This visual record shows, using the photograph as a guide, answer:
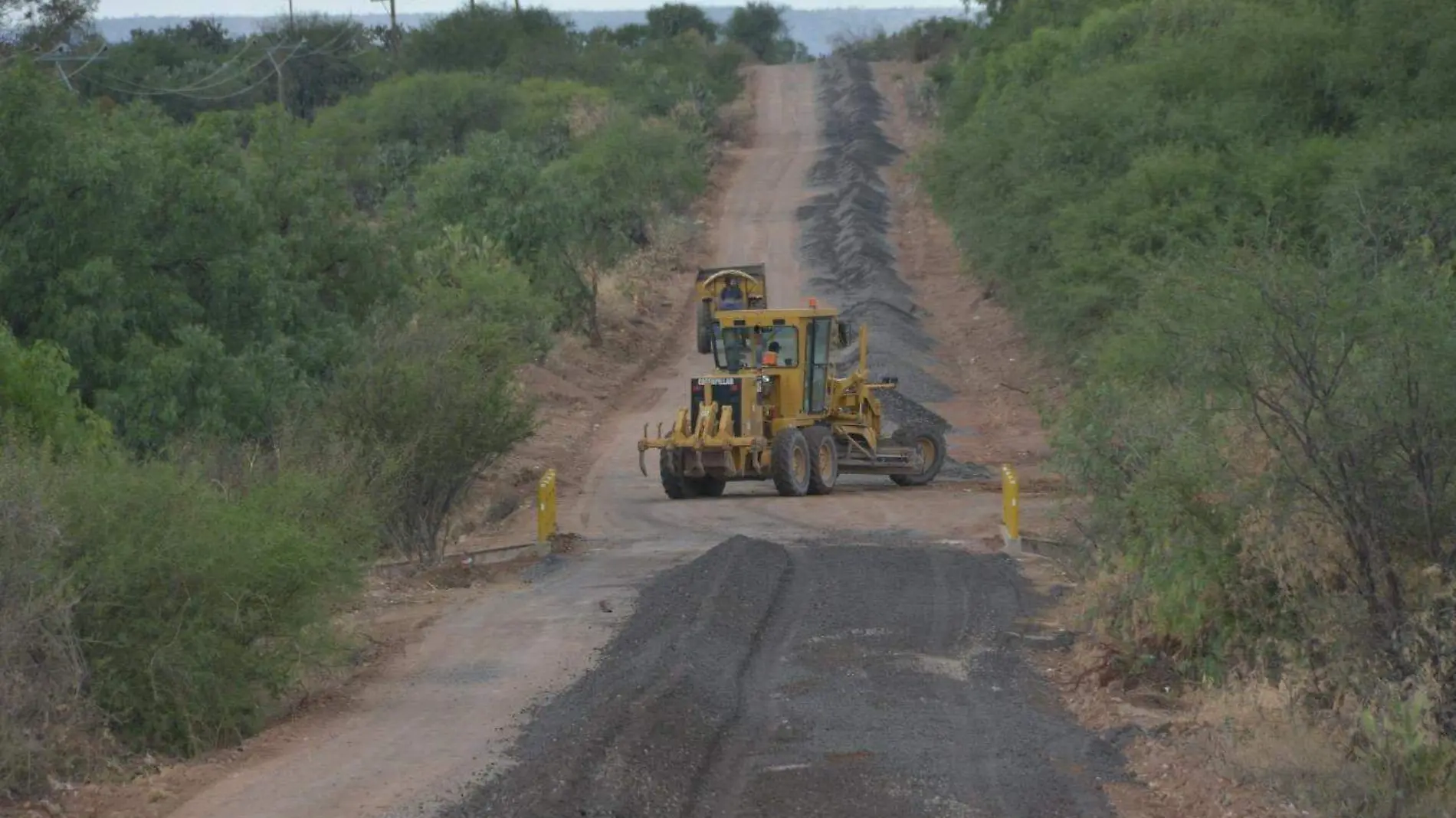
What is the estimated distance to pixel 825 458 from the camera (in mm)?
27812

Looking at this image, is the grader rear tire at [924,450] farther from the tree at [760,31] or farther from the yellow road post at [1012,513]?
the tree at [760,31]

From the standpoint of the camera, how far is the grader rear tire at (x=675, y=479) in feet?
87.8

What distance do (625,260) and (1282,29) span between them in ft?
82.2

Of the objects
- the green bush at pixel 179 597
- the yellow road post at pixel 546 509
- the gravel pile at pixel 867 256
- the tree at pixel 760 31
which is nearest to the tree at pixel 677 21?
the tree at pixel 760 31

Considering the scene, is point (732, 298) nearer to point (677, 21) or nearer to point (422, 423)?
point (422, 423)

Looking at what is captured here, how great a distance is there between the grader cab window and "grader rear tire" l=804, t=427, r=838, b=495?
1183mm

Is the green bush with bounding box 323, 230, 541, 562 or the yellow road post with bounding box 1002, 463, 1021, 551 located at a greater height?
the green bush with bounding box 323, 230, 541, 562

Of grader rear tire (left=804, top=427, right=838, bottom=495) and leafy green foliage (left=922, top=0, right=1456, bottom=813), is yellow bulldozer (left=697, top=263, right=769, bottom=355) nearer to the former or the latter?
grader rear tire (left=804, top=427, right=838, bottom=495)

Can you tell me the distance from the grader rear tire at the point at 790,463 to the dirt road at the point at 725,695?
173cm

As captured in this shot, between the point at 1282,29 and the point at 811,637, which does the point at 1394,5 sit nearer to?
the point at 1282,29

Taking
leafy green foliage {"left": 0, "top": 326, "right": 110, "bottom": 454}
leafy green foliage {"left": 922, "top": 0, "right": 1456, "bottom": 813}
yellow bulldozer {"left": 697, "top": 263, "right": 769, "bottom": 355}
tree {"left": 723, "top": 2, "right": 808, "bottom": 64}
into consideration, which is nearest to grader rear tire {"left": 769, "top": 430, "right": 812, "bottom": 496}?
yellow bulldozer {"left": 697, "top": 263, "right": 769, "bottom": 355}

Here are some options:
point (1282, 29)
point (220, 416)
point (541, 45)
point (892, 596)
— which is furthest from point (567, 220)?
point (541, 45)

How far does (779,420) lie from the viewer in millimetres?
27328

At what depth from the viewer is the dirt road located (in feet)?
36.0
